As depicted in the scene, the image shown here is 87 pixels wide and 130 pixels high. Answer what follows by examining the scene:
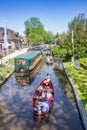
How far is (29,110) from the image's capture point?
2386 cm

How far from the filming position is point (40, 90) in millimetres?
24859

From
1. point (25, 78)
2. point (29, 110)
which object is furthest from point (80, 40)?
point (29, 110)

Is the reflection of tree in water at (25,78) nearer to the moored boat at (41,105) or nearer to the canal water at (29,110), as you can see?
the canal water at (29,110)

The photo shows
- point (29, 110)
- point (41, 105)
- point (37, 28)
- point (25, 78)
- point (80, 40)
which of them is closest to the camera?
point (41, 105)

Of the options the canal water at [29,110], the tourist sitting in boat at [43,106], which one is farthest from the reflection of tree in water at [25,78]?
the tourist sitting in boat at [43,106]

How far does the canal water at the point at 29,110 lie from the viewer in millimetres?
19895

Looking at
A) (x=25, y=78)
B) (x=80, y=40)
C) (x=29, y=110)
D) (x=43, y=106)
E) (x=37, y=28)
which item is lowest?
(x=29, y=110)

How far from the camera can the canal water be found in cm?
1990

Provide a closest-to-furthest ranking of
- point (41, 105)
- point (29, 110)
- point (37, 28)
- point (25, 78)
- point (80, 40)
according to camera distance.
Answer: point (41, 105)
point (29, 110)
point (25, 78)
point (80, 40)
point (37, 28)

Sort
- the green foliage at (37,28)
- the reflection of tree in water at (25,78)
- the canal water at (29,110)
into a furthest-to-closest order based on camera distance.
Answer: the green foliage at (37,28) → the reflection of tree in water at (25,78) → the canal water at (29,110)

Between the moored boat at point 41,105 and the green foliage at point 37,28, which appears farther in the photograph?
the green foliage at point 37,28

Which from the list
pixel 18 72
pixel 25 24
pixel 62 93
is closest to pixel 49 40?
pixel 25 24

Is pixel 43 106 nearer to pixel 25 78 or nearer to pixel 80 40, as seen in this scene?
pixel 25 78

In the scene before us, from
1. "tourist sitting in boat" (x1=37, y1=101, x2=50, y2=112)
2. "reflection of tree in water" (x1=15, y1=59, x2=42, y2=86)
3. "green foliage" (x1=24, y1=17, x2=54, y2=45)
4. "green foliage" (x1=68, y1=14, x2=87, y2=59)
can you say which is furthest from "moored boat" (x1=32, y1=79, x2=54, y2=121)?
"green foliage" (x1=24, y1=17, x2=54, y2=45)
